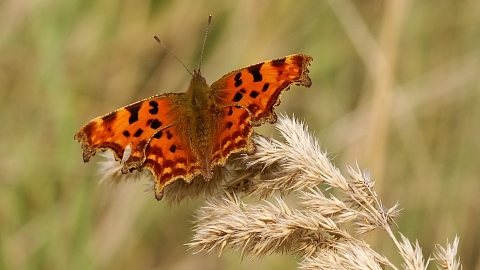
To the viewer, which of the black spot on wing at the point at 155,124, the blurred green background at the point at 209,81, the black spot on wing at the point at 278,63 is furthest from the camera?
the blurred green background at the point at 209,81

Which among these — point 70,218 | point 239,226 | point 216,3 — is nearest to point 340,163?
point 216,3

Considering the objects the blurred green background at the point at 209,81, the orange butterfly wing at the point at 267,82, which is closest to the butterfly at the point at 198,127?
the orange butterfly wing at the point at 267,82

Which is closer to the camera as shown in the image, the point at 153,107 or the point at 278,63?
the point at 278,63

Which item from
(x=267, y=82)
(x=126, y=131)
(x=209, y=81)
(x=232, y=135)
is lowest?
(x=232, y=135)

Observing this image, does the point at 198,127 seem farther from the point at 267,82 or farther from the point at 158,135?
the point at 267,82

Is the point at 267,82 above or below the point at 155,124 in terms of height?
below

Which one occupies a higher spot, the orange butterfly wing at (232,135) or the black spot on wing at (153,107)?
the black spot on wing at (153,107)

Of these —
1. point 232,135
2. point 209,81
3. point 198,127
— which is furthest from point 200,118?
point 209,81

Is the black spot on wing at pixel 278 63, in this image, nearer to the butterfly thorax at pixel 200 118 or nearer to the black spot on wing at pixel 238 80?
the black spot on wing at pixel 238 80
